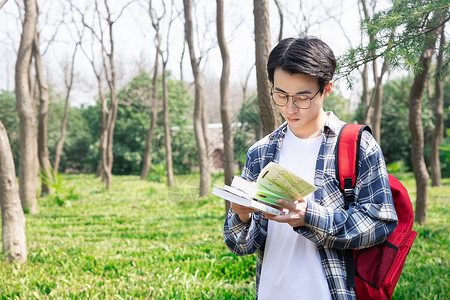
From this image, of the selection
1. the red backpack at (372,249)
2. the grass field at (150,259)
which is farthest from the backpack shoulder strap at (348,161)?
the grass field at (150,259)

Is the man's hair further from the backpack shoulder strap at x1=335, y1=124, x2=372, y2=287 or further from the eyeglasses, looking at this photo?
the backpack shoulder strap at x1=335, y1=124, x2=372, y2=287

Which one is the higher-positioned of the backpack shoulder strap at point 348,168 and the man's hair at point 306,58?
the man's hair at point 306,58

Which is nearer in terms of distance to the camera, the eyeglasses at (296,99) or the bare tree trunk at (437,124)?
the eyeglasses at (296,99)

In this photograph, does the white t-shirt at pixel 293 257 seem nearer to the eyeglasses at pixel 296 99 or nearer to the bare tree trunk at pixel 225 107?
the eyeglasses at pixel 296 99

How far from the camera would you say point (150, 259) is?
4781mm

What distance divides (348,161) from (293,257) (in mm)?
414

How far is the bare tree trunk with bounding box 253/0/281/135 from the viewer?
13.5 feet

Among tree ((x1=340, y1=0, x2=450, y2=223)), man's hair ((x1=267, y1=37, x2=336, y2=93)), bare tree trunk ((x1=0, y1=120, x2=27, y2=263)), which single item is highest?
tree ((x1=340, y1=0, x2=450, y2=223))

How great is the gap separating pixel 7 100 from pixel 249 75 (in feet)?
47.4

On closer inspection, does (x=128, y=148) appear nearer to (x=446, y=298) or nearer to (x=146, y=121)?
(x=146, y=121)

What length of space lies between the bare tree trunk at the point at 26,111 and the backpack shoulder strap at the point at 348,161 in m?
7.49

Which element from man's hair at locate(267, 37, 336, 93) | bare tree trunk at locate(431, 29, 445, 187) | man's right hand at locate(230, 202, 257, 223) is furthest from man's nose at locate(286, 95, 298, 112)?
bare tree trunk at locate(431, 29, 445, 187)

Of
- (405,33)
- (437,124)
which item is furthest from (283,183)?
(437,124)

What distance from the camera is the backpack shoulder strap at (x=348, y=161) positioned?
1.44 meters
